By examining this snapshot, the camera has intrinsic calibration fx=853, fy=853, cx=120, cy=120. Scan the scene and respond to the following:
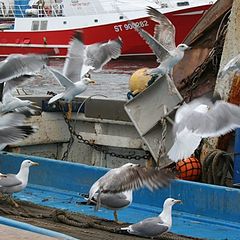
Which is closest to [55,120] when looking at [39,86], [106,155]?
[106,155]

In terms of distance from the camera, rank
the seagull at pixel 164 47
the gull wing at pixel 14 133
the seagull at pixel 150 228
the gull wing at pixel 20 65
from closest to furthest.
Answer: the seagull at pixel 150 228, the gull wing at pixel 14 133, the gull wing at pixel 20 65, the seagull at pixel 164 47

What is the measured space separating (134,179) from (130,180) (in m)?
0.03

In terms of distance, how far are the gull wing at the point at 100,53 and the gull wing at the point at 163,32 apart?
57 centimetres

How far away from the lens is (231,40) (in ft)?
27.8

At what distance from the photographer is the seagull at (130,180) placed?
21.8ft

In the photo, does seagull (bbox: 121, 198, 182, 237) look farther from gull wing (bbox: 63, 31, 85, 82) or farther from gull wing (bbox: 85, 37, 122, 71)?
gull wing (bbox: 85, 37, 122, 71)

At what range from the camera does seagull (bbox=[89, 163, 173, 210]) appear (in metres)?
6.63

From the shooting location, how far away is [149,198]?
8.21 meters

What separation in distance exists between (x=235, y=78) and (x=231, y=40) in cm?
44

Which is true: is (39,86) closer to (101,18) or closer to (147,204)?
(101,18)

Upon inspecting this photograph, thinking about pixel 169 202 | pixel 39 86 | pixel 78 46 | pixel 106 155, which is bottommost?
pixel 169 202

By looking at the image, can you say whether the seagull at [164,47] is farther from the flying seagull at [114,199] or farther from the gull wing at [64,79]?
the flying seagull at [114,199]

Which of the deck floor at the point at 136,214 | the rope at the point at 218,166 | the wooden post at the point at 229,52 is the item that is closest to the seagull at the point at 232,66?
the wooden post at the point at 229,52

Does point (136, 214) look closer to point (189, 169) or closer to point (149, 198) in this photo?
point (149, 198)
